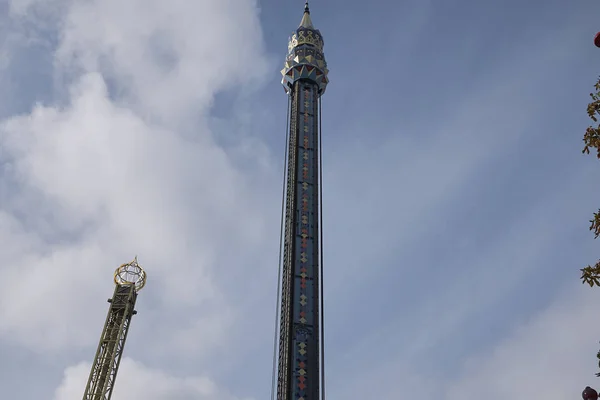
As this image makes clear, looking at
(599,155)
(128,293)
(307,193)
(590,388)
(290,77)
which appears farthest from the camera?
(128,293)

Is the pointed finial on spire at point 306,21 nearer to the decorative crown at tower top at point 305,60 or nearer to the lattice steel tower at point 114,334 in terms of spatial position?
the decorative crown at tower top at point 305,60

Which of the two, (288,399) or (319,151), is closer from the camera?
(288,399)

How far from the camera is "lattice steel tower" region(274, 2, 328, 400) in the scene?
70.0 ft

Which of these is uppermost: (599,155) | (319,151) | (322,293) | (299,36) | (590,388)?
(299,36)

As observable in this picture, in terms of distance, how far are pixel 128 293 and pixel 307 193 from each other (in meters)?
15.4

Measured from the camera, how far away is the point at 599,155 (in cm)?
1038

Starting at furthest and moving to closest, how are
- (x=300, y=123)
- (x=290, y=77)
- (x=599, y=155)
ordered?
(x=290, y=77) → (x=300, y=123) → (x=599, y=155)

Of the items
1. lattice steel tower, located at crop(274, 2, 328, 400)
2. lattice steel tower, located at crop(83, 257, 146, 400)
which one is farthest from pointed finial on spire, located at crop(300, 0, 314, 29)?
lattice steel tower, located at crop(83, 257, 146, 400)

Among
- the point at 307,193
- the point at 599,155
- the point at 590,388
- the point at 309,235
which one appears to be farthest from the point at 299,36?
the point at 590,388

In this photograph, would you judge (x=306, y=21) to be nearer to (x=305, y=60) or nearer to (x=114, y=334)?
(x=305, y=60)

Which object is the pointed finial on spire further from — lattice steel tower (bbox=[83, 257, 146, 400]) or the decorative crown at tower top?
lattice steel tower (bbox=[83, 257, 146, 400])

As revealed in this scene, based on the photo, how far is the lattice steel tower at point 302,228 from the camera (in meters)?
21.3

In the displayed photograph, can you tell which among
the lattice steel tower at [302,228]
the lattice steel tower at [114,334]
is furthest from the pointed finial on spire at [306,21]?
the lattice steel tower at [114,334]

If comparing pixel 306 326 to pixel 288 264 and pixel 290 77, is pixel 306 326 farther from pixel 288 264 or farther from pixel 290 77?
pixel 290 77
